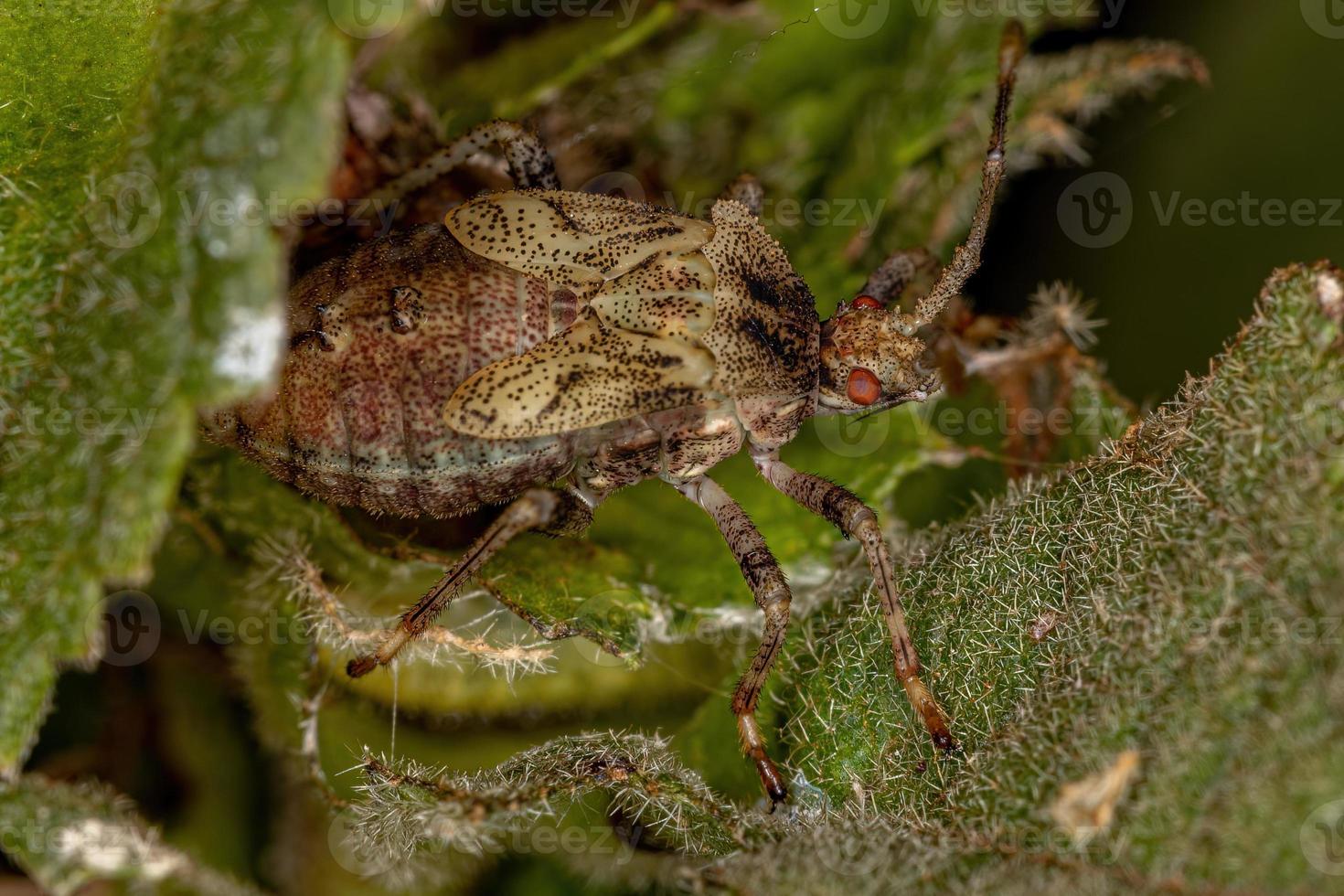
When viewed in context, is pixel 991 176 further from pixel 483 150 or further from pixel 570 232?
pixel 483 150

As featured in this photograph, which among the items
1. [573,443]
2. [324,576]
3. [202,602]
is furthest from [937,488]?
[202,602]

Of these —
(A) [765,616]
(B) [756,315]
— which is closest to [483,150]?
(B) [756,315]

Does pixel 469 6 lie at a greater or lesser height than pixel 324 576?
greater

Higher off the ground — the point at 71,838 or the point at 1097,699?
the point at 1097,699

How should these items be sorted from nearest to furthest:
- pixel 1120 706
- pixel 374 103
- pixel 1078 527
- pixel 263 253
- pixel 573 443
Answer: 1. pixel 263 253
2. pixel 1120 706
3. pixel 1078 527
4. pixel 573 443
5. pixel 374 103

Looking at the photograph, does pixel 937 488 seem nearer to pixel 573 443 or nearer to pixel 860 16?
pixel 573 443

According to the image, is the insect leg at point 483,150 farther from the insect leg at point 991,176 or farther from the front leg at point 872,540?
the insect leg at point 991,176
